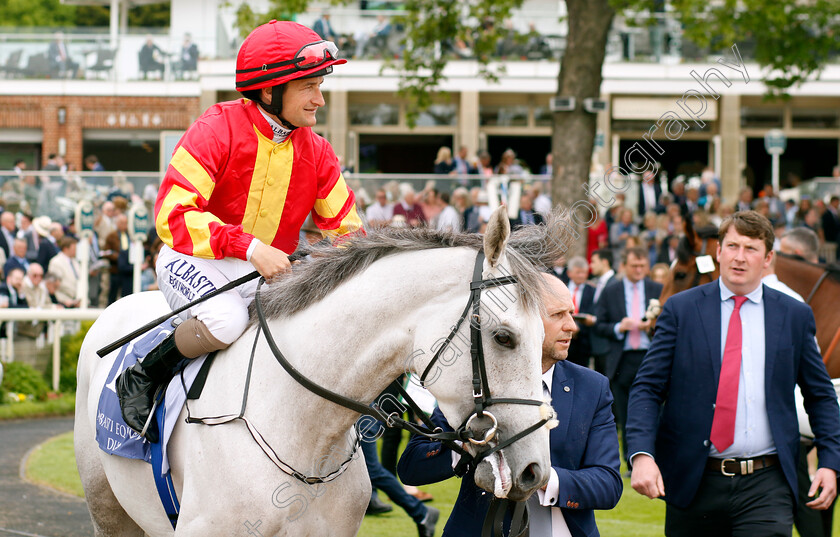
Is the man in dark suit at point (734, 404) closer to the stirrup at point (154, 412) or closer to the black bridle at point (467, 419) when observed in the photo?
the black bridle at point (467, 419)

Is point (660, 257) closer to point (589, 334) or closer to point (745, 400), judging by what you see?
point (589, 334)

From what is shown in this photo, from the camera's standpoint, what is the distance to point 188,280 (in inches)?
133

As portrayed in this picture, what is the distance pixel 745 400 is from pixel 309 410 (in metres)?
1.91

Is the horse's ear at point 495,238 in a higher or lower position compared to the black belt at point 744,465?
higher

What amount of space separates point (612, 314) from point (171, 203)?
6134 millimetres

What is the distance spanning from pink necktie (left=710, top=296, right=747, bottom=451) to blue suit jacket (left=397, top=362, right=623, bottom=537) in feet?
2.22

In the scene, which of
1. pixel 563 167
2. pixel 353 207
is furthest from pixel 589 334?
pixel 353 207

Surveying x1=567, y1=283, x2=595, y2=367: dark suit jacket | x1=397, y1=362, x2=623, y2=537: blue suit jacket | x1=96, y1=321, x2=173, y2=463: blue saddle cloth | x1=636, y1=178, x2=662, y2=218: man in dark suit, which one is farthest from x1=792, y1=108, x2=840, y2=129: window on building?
x1=96, y1=321, x2=173, y2=463: blue saddle cloth

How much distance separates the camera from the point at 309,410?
302cm

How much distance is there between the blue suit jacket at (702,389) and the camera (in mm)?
3926

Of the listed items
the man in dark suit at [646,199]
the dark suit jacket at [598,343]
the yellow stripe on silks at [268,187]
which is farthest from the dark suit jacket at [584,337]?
the yellow stripe on silks at [268,187]

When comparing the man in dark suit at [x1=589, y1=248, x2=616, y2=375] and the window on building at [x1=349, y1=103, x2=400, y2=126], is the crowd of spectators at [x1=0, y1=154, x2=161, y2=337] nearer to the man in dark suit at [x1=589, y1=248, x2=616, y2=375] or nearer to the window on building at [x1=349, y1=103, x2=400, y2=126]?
the man in dark suit at [x1=589, y1=248, x2=616, y2=375]

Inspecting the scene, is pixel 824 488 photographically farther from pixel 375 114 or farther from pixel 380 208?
pixel 375 114

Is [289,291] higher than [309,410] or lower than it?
higher
